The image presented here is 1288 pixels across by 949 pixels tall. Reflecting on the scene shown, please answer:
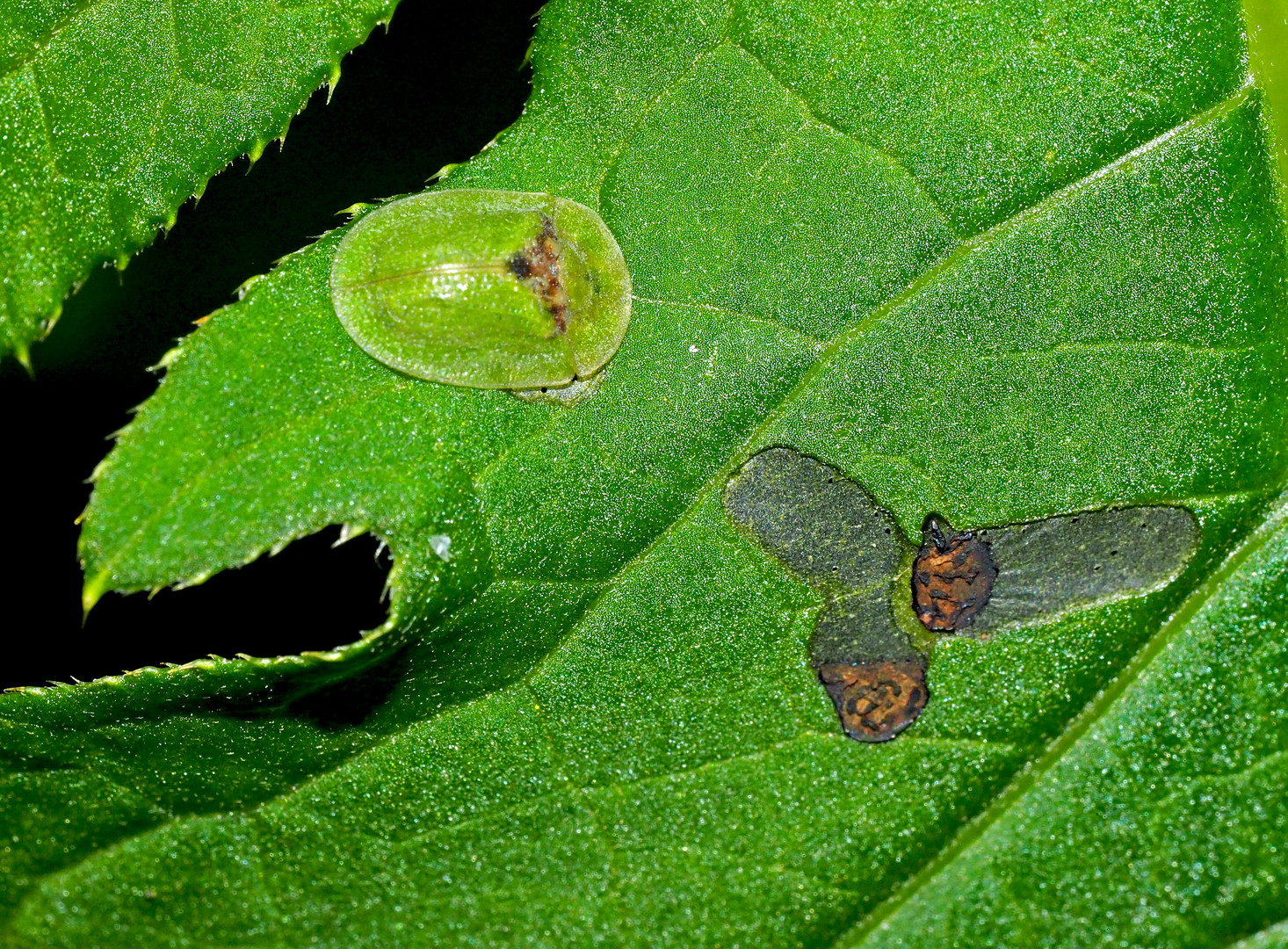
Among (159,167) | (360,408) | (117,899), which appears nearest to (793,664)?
(360,408)

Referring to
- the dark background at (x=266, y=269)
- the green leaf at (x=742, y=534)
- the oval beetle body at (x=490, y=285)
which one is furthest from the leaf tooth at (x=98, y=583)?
the dark background at (x=266, y=269)

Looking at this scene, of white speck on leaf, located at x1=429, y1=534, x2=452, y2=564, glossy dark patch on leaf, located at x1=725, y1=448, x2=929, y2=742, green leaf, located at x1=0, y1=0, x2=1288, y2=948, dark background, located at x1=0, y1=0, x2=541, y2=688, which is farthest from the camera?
dark background, located at x1=0, y1=0, x2=541, y2=688

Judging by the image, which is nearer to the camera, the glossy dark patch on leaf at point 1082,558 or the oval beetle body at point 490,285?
the glossy dark patch on leaf at point 1082,558

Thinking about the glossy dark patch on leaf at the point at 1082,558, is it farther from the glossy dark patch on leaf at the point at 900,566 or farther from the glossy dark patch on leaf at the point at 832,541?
the glossy dark patch on leaf at the point at 832,541

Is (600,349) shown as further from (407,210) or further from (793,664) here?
(793,664)

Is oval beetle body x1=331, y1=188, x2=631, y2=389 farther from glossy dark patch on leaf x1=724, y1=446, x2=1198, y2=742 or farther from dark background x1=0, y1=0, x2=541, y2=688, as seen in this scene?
glossy dark patch on leaf x1=724, y1=446, x2=1198, y2=742

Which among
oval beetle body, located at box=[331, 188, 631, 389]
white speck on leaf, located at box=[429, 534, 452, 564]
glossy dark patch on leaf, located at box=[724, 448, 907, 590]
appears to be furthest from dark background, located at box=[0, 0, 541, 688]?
glossy dark patch on leaf, located at box=[724, 448, 907, 590]

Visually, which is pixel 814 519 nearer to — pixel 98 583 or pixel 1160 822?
pixel 1160 822
